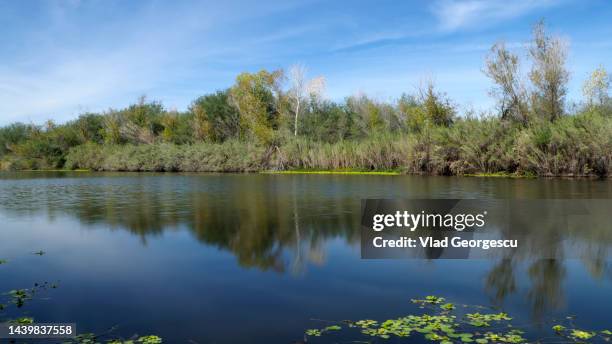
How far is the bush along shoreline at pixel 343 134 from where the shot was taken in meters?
29.5

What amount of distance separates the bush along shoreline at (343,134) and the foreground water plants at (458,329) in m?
24.7

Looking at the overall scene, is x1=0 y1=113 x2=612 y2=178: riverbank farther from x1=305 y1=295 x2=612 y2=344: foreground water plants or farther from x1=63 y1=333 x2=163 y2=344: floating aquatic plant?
x1=63 y1=333 x2=163 y2=344: floating aquatic plant

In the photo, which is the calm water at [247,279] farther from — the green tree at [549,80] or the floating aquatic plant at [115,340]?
the green tree at [549,80]

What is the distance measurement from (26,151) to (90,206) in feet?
187

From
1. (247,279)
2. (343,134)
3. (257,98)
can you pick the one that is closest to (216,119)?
(257,98)

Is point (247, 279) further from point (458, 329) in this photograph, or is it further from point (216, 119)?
point (216, 119)

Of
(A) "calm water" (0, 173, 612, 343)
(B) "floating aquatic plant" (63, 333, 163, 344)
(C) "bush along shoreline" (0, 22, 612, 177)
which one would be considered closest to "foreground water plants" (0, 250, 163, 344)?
(B) "floating aquatic plant" (63, 333, 163, 344)

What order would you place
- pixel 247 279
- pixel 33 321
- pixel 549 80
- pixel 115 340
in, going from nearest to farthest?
pixel 115 340
pixel 33 321
pixel 247 279
pixel 549 80

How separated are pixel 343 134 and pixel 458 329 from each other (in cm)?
4706

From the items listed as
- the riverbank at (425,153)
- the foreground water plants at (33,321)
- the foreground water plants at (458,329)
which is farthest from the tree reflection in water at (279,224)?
the riverbank at (425,153)

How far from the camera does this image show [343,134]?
51.8 meters

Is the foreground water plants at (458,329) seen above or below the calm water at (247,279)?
below

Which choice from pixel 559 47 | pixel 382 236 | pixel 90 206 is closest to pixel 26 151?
pixel 90 206

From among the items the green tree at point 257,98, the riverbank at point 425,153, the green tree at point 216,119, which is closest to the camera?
the riverbank at point 425,153
